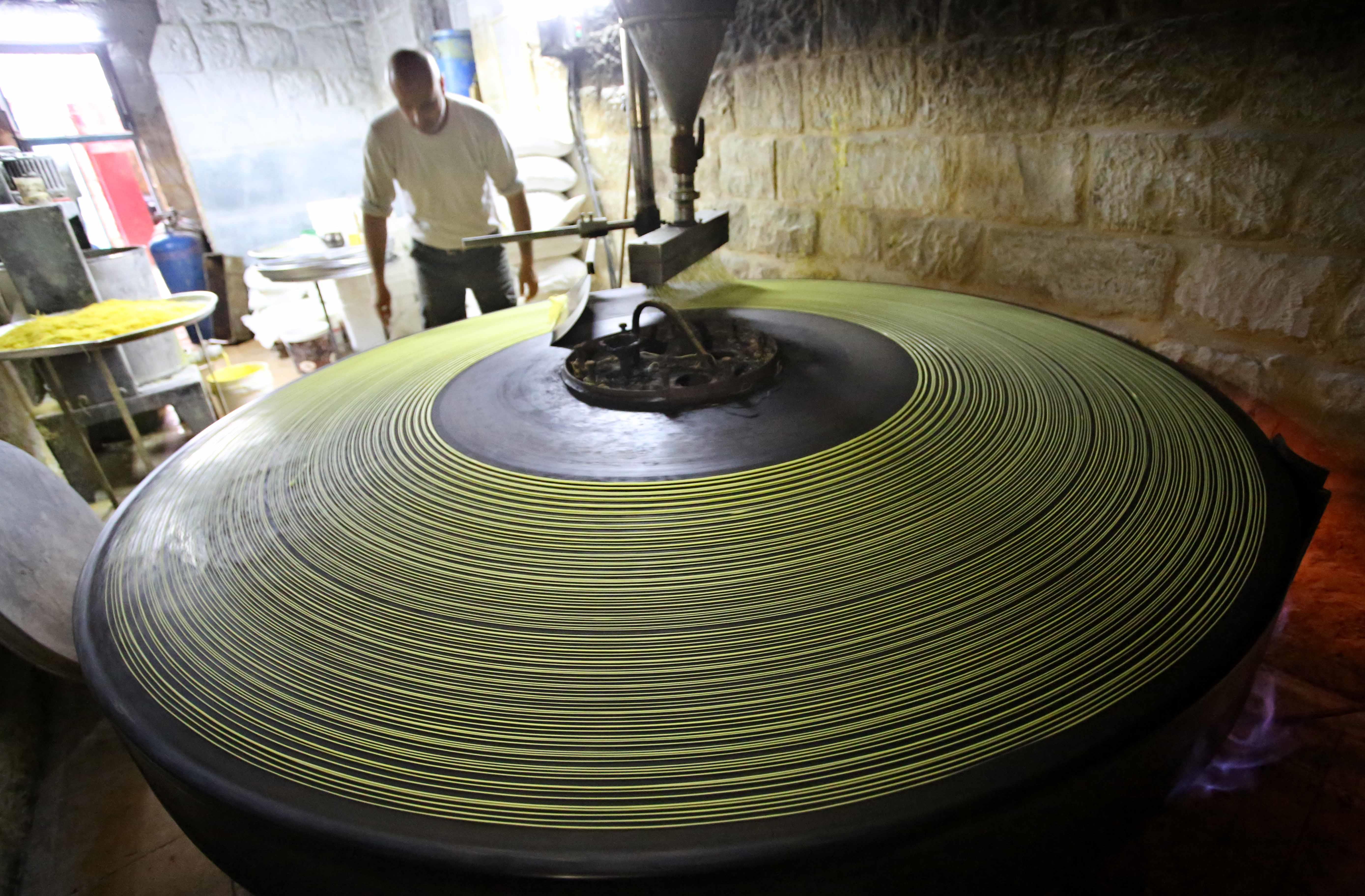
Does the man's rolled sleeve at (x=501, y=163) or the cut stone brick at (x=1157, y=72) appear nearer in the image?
the cut stone brick at (x=1157, y=72)

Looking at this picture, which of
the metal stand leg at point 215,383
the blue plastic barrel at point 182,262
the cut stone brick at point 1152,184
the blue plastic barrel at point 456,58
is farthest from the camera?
the blue plastic barrel at point 182,262

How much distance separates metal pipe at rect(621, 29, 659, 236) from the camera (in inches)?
55.0

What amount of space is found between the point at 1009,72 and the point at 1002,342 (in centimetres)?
108

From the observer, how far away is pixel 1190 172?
1.74 metres

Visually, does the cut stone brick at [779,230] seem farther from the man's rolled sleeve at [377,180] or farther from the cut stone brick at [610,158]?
the man's rolled sleeve at [377,180]

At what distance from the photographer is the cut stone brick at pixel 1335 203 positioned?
1512 millimetres

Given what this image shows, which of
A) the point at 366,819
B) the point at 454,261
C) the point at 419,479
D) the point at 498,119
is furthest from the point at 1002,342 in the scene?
the point at 498,119

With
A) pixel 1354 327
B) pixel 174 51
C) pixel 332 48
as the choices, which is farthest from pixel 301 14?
pixel 1354 327

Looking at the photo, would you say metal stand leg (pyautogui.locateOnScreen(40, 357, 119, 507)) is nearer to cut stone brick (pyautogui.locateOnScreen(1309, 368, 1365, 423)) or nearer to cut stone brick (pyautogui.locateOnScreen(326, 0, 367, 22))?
cut stone brick (pyautogui.locateOnScreen(1309, 368, 1365, 423))

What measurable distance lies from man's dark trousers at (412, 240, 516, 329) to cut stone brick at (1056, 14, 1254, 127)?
2.39 metres

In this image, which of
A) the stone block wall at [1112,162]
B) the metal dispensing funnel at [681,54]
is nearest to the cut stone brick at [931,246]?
the stone block wall at [1112,162]

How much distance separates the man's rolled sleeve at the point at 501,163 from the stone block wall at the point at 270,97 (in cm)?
297

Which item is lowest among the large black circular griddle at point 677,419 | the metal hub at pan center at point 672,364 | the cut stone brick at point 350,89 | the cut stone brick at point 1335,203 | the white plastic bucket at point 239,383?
the white plastic bucket at point 239,383

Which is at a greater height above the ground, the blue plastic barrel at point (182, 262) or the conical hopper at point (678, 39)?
the conical hopper at point (678, 39)
